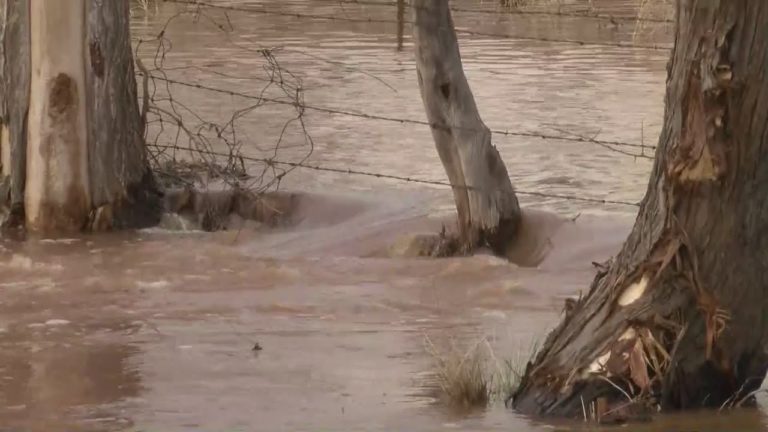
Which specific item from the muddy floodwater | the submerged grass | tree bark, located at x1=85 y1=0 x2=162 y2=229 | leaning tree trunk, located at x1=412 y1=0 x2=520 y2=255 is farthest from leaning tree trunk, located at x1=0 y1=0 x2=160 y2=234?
the submerged grass

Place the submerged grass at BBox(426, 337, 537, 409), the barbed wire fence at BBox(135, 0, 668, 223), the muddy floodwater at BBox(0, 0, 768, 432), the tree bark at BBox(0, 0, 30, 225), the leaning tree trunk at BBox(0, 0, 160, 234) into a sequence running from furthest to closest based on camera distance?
1. the barbed wire fence at BBox(135, 0, 668, 223)
2. the tree bark at BBox(0, 0, 30, 225)
3. the leaning tree trunk at BBox(0, 0, 160, 234)
4. the muddy floodwater at BBox(0, 0, 768, 432)
5. the submerged grass at BBox(426, 337, 537, 409)

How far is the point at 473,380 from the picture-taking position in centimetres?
578

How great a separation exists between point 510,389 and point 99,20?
471cm

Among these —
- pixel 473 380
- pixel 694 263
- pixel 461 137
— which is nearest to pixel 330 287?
pixel 461 137

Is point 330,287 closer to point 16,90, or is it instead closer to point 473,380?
point 16,90

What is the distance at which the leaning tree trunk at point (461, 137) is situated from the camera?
8672 mm

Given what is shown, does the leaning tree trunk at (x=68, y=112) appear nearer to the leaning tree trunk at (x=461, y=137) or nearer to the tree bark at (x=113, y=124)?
the tree bark at (x=113, y=124)

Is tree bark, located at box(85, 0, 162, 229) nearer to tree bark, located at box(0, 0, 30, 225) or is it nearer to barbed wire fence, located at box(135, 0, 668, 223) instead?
barbed wire fence, located at box(135, 0, 668, 223)

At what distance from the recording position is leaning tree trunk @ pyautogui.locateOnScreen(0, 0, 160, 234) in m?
9.65

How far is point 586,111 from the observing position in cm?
1416

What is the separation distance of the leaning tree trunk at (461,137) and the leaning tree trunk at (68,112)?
2068mm

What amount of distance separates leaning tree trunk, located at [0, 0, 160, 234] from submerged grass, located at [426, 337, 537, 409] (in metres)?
4.24

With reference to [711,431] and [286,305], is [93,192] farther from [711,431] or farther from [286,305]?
[711,431]

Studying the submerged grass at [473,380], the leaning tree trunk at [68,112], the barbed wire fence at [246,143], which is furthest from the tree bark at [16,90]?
the submerged grass at [473,380]
